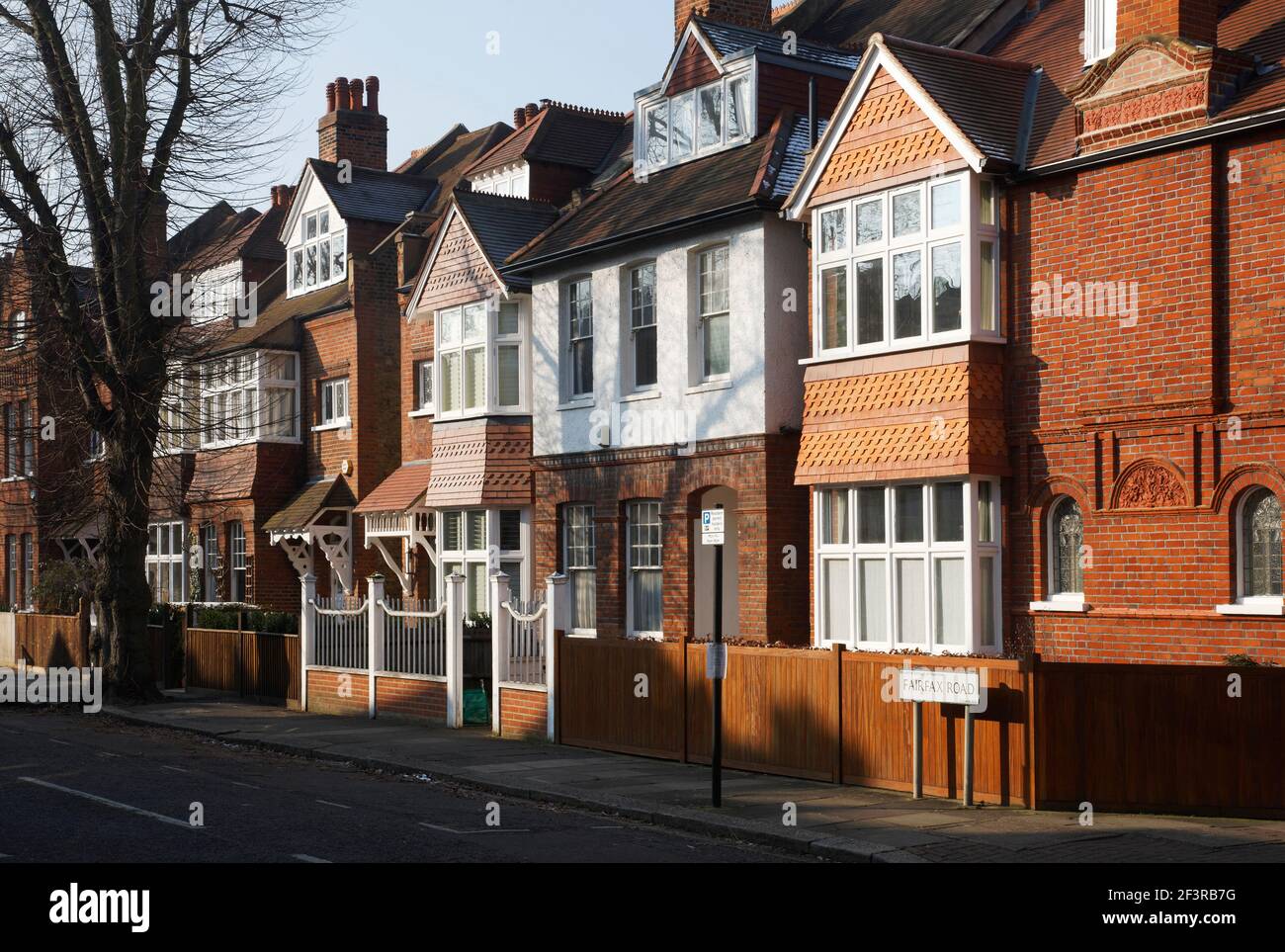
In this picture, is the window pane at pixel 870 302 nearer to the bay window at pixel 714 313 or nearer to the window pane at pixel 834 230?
the window pane at pixel 834 230

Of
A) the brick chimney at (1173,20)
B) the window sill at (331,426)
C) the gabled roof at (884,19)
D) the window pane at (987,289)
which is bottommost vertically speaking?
the window sill at (331,426)

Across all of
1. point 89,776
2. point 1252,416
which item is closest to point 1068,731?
point 1252,416

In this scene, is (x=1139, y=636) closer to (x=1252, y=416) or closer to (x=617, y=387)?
(x=1252, y=416)

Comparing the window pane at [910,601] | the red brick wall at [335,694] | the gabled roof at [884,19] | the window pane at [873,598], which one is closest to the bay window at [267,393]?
the red brick wall at [335,694]

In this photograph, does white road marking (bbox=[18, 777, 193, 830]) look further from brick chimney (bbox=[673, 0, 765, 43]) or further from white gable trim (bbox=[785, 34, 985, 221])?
brick chimney (bbox=[673, 0, 765, 43])

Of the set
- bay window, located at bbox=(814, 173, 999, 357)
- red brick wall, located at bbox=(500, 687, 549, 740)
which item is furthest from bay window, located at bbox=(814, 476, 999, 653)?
red brick wall, located at bbox=(500, 687, 549, 740)

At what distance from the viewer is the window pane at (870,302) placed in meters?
18.7

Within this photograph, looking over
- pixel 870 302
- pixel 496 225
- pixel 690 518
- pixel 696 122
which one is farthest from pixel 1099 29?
pixel 496 225

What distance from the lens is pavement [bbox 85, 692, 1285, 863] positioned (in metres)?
11.6

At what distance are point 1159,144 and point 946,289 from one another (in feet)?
9.76

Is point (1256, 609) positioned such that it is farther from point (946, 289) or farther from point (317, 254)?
point (317, 254)

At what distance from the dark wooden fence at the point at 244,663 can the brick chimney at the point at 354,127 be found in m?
15.0

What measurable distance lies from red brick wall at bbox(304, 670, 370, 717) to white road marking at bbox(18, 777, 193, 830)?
7.64 m

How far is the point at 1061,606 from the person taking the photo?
16938mm
